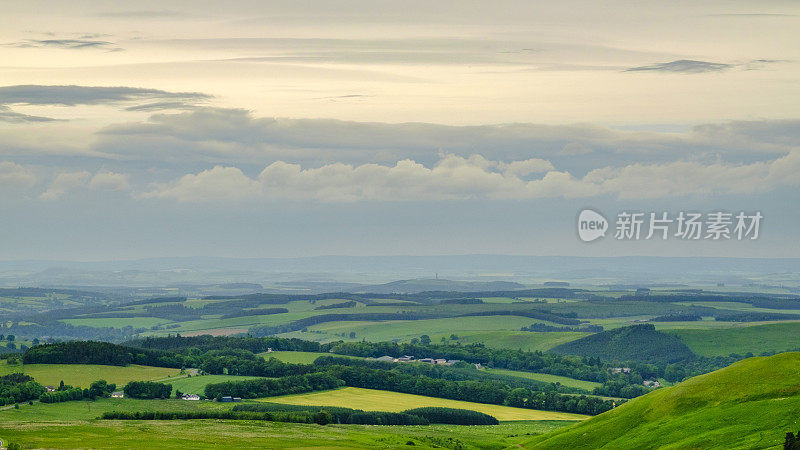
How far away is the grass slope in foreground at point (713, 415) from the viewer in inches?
4343

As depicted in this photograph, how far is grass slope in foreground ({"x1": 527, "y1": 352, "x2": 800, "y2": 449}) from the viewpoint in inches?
4343

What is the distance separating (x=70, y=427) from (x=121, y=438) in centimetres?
1878

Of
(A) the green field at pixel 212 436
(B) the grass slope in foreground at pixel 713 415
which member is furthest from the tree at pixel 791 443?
(A) the green field at pixel 212 436

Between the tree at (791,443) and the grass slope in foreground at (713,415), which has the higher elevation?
the tree at (791,443)

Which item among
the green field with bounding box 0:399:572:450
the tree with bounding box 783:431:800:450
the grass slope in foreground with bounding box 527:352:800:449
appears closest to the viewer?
the tree with bounding box 783:431:800:450

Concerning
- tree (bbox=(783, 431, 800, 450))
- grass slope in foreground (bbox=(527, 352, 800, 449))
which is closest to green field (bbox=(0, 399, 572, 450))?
grass slope in foreground (bbox=(527, 352, 800, 449))

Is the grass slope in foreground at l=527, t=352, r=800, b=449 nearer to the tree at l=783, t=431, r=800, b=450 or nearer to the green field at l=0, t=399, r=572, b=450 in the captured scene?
the tree at l=783, t=431, r=800, b=450

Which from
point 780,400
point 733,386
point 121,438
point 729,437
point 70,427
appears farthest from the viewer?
point 70,427

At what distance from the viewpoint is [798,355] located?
13450 cm

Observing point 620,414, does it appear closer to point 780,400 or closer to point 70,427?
point 780,400

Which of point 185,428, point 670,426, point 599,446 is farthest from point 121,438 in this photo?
point 670,426

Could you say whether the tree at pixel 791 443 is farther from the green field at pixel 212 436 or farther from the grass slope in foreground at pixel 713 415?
the green field at pixel 212 436

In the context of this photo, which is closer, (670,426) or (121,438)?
(670,426)

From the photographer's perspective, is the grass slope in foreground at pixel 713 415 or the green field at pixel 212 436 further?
the green field at pixel 212 436
